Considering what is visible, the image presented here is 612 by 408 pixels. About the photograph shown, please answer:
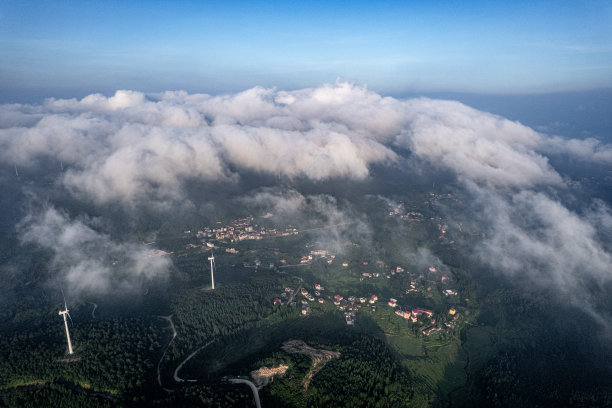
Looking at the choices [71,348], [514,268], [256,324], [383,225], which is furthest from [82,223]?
[514,268]

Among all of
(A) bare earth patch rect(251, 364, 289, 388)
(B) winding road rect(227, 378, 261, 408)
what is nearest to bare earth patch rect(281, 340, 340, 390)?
(A) bare earth patch rect(251, 364, 289, 388)

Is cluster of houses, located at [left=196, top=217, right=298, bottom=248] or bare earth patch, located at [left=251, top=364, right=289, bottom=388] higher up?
bare earth patch, located at [left=251, top=364, right=289, bottom=388]

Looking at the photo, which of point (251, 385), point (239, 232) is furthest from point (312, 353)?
point (239, 232)

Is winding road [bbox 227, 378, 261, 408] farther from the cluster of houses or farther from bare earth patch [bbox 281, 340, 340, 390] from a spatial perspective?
the cluster of houses

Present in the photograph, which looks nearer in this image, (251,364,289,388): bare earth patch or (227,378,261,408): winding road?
(227,378,261,408): winding road

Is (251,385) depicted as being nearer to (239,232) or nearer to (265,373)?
(265,373)

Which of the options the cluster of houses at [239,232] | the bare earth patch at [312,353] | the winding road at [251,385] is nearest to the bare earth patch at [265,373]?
the winding road at [251,385]

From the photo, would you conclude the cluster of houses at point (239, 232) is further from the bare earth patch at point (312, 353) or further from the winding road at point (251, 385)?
the winding road at point (251, 385)

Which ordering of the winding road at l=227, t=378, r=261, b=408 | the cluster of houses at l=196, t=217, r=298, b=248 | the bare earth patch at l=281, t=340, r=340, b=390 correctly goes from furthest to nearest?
the cluster of houses at l=196, t=217, r=298, b=248 → the bare earth patch at l=281, t=340, r=340, b=390 → the winding road at l=227, t=378, r=261, b=408

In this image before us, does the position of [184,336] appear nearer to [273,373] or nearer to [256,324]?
[256,324]
